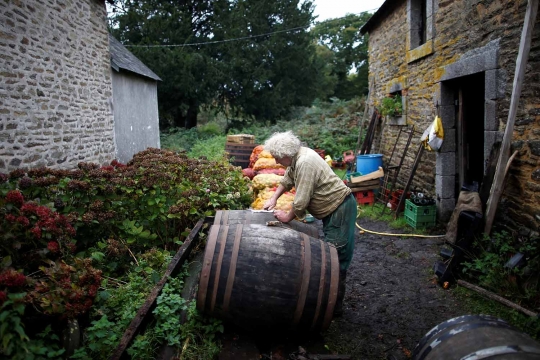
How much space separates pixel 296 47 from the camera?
22.0m

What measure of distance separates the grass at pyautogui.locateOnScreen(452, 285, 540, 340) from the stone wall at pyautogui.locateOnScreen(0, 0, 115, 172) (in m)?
6.70

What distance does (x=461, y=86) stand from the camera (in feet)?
20.3

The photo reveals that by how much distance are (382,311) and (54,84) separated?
23.0ft

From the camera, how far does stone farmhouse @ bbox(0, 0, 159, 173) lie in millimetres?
5941

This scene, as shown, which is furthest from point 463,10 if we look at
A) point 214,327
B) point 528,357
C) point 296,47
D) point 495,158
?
point 296,47

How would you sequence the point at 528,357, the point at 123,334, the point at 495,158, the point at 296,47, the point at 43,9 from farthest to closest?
the point at 296,47, the point at 43,9, the point at 495,158, the point at 123,334, the point at 528,357

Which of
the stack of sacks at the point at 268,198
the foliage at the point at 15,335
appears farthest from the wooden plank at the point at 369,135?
the foliage at the point at 15,335

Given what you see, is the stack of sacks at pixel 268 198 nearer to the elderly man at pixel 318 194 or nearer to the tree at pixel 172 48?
the elderly man at pixel 318 194

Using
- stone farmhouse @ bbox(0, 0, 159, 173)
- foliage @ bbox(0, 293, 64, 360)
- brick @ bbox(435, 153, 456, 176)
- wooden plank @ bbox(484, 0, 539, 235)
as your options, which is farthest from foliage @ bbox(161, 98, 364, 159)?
foliage @ bbox(0, 293, 64, 360)

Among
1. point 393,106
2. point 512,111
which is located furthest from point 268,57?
point 512,111

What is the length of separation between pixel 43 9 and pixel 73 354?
21.7ft

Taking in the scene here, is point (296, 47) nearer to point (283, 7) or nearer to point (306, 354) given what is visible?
point (283, 7)

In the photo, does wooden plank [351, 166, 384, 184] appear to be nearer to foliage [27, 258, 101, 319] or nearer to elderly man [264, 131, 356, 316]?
elderly man [264, 131, 356, 316]

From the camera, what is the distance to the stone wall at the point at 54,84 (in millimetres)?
5922
